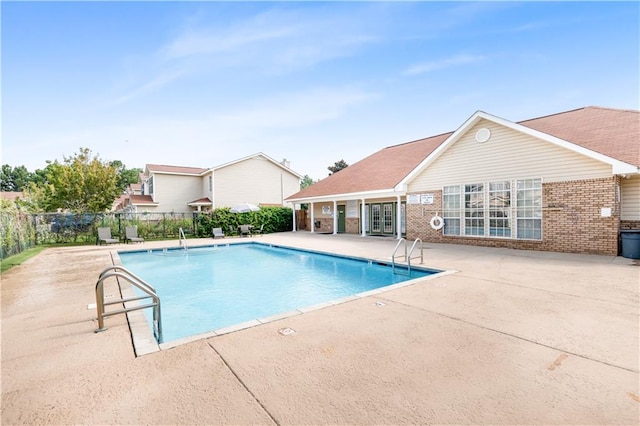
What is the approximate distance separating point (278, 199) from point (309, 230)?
675cm

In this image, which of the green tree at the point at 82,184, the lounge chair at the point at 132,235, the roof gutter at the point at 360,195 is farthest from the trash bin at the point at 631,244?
the green tree at the point at 82,184

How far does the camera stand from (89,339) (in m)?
4.11

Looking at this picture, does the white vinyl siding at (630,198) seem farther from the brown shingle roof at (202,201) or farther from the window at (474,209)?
the brown shingle roof at (202,201)

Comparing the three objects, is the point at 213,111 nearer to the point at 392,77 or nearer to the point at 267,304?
the point at 392,77

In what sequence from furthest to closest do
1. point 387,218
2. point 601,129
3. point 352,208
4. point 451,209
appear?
point 352,208
point 387,218
point 451,209
point 601,129

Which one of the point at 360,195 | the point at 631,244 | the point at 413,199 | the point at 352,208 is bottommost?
the point at 631,244

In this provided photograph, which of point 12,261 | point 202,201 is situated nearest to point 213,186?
point 202,201

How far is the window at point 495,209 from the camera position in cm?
1148

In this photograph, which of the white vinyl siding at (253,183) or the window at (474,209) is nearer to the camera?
the window at (474,209)

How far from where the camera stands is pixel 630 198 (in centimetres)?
1012

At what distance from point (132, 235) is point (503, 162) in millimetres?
19700

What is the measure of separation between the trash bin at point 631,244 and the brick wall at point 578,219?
14.5 inches

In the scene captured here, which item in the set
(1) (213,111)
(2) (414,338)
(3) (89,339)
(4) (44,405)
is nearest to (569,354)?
(2) (414,338)

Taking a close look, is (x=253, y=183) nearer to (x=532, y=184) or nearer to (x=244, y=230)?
(x=244, y=230)
